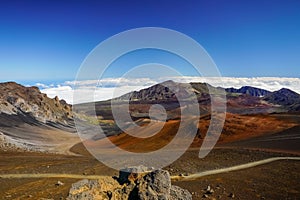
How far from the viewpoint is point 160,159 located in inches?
1107

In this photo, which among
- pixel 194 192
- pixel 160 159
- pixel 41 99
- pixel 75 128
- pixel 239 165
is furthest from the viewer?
pixel 41 99

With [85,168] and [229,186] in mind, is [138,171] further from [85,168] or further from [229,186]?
[85,168]

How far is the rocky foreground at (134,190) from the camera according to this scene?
1316 cm

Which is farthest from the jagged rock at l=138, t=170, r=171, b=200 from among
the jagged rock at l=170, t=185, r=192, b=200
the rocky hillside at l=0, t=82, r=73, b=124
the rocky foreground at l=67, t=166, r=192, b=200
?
the rocky hillside at l=0, t=82, r=73, b=124

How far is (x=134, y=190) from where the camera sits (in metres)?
13.7

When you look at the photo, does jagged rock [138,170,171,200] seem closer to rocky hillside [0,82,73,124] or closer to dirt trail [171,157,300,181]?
dirt trail [171,157,300,181]

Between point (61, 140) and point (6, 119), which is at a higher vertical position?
point (6, 119)

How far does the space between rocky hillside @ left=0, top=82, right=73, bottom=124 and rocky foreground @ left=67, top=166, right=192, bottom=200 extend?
65620 mm

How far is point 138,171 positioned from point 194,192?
5.36m

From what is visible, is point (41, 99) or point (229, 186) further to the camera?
point (41, 99)

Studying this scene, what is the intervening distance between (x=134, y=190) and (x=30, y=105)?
80.9 meters

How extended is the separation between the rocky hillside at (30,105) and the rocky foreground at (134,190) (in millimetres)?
65620

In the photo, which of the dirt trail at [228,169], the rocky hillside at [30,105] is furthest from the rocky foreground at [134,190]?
the rocky hillside at [30,105]

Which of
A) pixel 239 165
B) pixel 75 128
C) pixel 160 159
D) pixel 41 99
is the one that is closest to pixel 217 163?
pixel 239 165
